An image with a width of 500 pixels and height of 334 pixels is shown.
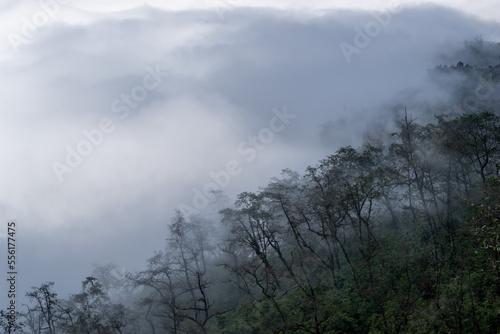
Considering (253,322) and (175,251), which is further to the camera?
(175,251)

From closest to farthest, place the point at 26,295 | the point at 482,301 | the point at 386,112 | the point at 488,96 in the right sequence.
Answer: the point at 482,301 → the point at 26,295 → the point at 488,96 → the point at 386,112

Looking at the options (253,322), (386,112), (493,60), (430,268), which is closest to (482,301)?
(430,268)

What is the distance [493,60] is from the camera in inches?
4424

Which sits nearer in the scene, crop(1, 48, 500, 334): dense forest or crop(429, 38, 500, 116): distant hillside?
crop(1, 48, 500, 334): dense forest

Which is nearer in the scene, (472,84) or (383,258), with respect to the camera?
(383,258)

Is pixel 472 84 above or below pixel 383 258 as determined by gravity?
above

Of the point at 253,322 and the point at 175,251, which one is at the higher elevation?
the point at 175,251

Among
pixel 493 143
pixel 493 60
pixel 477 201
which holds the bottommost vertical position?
pixel 477 201

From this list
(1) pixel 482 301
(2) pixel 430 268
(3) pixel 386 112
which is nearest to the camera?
(1) pixel 482 301

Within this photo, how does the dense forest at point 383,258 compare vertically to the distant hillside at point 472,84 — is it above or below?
below

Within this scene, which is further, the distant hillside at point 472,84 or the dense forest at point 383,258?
the distant hillside at point 472,84

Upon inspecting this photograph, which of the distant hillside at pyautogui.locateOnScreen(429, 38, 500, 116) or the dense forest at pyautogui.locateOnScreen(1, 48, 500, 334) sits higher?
the distant hillside at pyautogui.locateOnScreen(429, 38, 500, 116)

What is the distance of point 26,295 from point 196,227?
23679mm

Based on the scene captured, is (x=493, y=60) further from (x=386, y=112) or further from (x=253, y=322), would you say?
(x=253, y=322)
